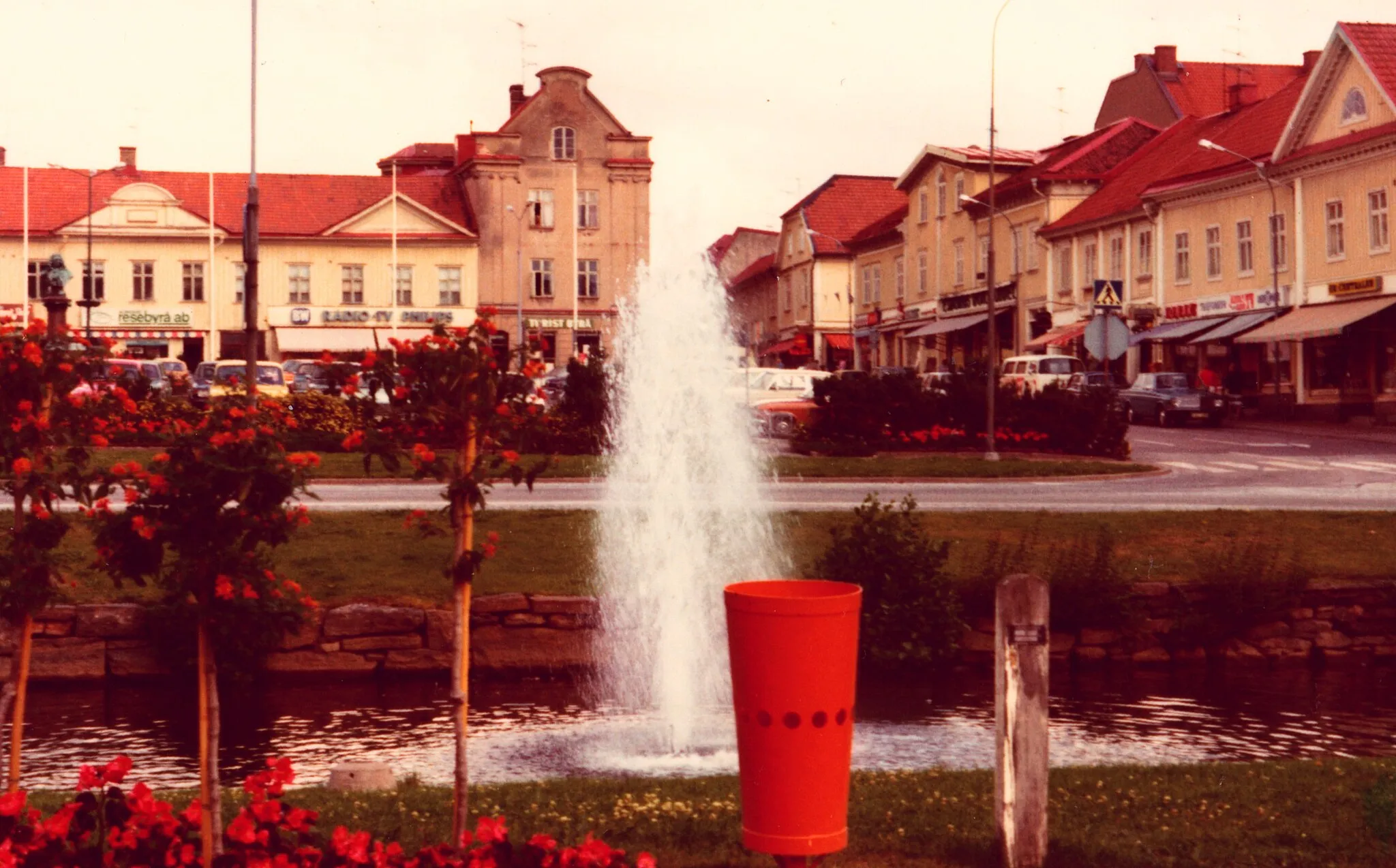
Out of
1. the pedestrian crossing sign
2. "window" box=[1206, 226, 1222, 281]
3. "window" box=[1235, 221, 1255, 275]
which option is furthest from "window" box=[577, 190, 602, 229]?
the pedestrian crossing sign

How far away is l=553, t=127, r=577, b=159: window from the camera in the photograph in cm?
8131

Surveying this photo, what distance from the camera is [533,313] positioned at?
3201 inches

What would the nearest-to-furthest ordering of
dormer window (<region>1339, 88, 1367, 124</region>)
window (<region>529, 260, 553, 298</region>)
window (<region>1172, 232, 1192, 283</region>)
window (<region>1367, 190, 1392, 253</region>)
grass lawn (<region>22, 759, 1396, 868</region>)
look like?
grass lawn (<region>22, 759, 1396, 868</region>) → window (<region>1367, 190, 1392, 253</region>) → dormer window (<region>1339, 88, 1367, 124</region>) → window (<region>1172, 232, 1192, 283</region>) → window (<region>529, 260, 553, 298</region>)

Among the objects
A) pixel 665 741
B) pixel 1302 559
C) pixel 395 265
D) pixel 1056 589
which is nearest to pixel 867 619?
pixel 1056 589

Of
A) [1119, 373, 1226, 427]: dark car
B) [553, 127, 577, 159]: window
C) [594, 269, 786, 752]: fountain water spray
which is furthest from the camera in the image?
[553, 127, 577, 159]: window

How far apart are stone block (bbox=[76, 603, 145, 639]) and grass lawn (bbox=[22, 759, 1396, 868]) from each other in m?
6.27

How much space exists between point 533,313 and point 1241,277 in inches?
1445

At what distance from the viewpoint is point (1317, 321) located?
46469 mm

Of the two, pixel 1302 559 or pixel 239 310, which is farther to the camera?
pixel 239 310

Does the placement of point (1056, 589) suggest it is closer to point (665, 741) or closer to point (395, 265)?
point (665, 741)

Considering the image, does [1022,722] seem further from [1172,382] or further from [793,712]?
[1172,382]

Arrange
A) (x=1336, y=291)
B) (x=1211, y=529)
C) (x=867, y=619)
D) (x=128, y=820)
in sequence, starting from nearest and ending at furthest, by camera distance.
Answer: (x=128, y=820)
(x=867, y=619)
(x=1211, y=529)
(x=1336, y=291)

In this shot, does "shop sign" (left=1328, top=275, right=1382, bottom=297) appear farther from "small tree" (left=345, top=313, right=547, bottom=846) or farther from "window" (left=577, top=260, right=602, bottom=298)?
"small tree" (left=345, top=313, right=547, bottom=846)

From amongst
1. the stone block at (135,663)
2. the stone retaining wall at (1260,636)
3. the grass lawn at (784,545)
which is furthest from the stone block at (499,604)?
the stone retaining wall at (1260,636)
